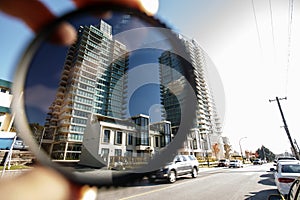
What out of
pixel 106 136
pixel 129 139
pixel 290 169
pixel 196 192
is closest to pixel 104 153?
pixel 129 139

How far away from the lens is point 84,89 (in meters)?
1.63

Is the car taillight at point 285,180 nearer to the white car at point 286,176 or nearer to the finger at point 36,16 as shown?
the white car at point 286,176

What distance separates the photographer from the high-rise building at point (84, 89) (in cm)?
117

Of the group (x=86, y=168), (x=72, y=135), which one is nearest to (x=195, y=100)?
(x=86, y=168)

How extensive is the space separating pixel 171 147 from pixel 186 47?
53cm

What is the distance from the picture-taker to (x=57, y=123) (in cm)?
127

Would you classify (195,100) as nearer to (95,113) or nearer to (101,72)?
(95,113)

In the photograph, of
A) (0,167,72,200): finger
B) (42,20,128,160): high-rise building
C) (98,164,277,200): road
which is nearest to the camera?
(0,167,72,200): finger

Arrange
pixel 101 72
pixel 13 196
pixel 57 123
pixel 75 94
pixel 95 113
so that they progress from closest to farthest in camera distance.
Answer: pixel 13 196 → pixel 57 123 → pixel 75 94 → pixel 95 113 → pixel 101 72

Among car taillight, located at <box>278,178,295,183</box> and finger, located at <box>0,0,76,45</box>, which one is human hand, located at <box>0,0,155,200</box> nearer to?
finger, located at <box>0,0,76,45</box>

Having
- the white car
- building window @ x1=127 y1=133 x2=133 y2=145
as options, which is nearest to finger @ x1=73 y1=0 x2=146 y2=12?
building window @ x1=127 y1=133 x2=133 y2=145

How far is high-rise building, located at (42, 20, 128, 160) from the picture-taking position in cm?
117

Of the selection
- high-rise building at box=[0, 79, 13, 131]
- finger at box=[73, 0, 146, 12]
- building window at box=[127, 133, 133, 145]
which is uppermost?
finger at box=[73, 0, 146, 12]

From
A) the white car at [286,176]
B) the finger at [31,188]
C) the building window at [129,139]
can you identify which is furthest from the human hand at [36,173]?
the white car at [286,176]
